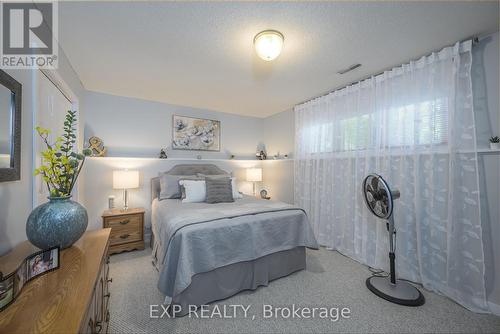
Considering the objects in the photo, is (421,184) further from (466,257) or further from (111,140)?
(111,140)

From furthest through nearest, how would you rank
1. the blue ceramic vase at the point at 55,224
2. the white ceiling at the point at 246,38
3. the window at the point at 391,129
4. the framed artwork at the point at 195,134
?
the framed artwork at the point at 195,134 < the window at the point at 391,129 < the white ceiling at the point at 246,38 < the blue ceramic vase at the point at 55,224

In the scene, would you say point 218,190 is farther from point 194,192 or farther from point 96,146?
point 96,146

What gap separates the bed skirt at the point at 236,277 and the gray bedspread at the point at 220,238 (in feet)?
0.33

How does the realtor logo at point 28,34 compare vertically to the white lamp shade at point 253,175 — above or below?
above

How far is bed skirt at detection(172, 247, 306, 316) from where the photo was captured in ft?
5.45

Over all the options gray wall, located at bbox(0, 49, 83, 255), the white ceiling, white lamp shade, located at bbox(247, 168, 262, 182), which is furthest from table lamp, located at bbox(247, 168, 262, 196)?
gray wall, located at bbox(0, 49, 83, 255)

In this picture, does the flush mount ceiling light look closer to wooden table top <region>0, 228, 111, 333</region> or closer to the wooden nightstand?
wooden table top <region>0, 228, 111, 333</region>

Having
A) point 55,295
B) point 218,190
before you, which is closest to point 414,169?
point 218,190

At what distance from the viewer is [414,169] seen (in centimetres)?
207

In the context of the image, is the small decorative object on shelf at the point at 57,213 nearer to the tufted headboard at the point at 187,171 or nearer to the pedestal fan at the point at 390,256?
the tufted headboard at the point at 187,171

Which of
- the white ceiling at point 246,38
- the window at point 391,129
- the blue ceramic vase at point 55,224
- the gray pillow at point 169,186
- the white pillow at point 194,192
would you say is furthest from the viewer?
the gray pillow at point 169,186

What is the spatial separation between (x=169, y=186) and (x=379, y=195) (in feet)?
8.97

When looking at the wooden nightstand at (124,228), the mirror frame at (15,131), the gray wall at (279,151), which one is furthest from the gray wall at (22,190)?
the gray wall at (279,151)

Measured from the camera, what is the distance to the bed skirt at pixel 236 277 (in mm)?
1661
